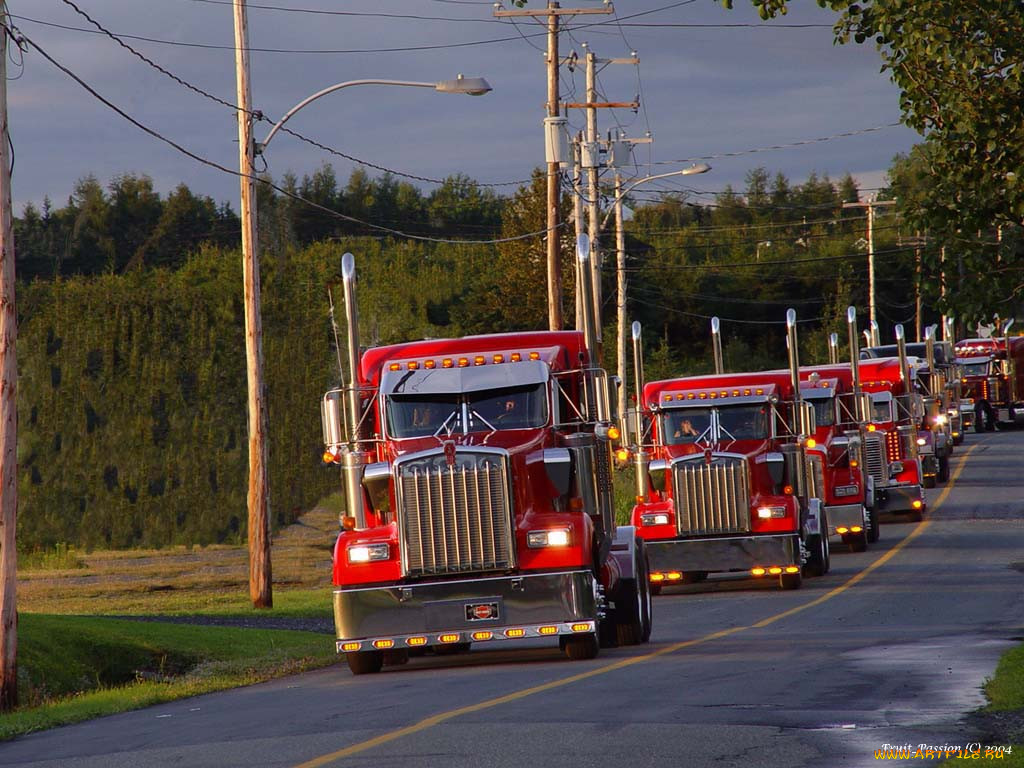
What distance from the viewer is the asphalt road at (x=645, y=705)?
1057 centimetres

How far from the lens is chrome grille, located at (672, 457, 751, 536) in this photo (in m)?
25.3

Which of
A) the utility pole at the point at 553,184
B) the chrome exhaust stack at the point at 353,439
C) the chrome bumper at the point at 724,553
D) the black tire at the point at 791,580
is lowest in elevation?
the black tire at the point at 791,580

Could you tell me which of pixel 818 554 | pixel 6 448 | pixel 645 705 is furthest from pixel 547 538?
pixel 818 554

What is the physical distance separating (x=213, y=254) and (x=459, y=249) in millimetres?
25975

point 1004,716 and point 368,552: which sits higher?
point 368,552

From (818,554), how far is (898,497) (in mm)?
12641

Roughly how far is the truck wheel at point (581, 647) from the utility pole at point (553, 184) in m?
19.1

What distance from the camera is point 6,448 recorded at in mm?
16391

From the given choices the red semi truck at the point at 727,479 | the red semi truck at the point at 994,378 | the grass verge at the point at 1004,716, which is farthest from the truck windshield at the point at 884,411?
the red semi truck at the point at 994,378

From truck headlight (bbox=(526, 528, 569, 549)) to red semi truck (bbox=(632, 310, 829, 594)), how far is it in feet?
29.3

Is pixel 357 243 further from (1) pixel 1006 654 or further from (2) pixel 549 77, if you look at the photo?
(1) pixel 1006 654

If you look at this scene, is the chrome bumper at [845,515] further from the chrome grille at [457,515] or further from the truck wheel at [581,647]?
the chrome grille at [457,515]

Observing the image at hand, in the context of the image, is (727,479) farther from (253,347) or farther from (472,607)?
(472,607)

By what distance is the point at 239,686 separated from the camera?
17.0 m
